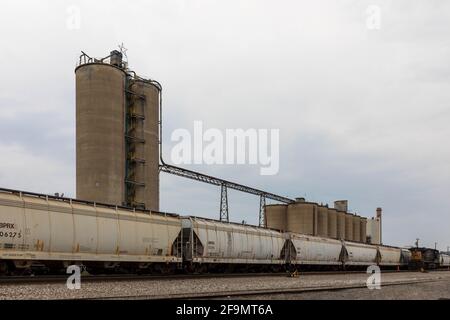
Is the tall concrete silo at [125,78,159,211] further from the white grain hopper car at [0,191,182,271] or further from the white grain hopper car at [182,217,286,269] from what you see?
the white grain hopper car at [0,191,182,271]

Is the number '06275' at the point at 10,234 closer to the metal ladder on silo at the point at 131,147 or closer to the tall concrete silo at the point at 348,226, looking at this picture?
the metal ladder on silo at the point at 131,147

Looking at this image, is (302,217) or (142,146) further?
(302,217)

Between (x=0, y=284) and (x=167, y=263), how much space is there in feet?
38.9

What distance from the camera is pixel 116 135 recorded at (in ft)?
145

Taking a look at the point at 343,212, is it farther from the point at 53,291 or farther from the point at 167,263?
the point at 53,291

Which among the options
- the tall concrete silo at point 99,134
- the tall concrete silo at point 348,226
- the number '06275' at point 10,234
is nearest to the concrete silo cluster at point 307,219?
the tall concrete silo at point 348,226

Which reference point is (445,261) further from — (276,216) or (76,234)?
(76,234)

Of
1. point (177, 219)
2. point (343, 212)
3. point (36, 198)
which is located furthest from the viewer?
point (343, 212)

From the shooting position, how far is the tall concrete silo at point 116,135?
139 feet

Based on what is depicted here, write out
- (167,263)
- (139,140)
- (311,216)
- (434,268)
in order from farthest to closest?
1. (311,216)
2. (434,268)
3. (139,140)
4. (167,263)

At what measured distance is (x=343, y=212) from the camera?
104000 mm

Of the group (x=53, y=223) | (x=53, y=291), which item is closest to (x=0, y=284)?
(x=53, y=291)

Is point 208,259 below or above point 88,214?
below

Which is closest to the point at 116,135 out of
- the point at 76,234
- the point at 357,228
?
the point at 76,234
